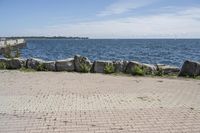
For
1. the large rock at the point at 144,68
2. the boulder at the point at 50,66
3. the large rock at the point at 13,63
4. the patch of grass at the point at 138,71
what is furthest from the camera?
the large rock at the point at 13,63

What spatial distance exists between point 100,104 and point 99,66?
6057 millimetres

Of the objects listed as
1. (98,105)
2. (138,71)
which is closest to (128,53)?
(138,71)

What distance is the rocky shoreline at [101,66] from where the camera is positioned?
13.4 meters

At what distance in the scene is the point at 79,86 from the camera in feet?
35.1

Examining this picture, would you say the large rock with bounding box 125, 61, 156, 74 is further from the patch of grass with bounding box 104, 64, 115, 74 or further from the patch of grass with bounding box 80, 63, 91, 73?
the patch of grass with bounding box 80, 63, 91, 73

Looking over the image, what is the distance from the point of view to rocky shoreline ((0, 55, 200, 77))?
43.9 feet

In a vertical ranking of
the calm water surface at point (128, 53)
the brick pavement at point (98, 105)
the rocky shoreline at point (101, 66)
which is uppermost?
the rocky shoreline at point (101, 66)

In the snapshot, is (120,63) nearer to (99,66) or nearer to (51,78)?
(99,66)

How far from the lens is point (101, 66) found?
14.1m

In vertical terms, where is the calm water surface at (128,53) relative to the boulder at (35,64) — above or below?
below

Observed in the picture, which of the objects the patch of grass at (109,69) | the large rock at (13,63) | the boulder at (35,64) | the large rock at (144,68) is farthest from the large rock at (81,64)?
the large rock at (13,63)

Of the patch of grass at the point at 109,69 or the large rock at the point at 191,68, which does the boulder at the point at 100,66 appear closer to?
the patch of grass at the point at 109,69

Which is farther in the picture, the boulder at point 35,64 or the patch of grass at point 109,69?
the boulder at point 35,64

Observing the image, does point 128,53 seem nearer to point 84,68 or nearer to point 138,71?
point 84,68
